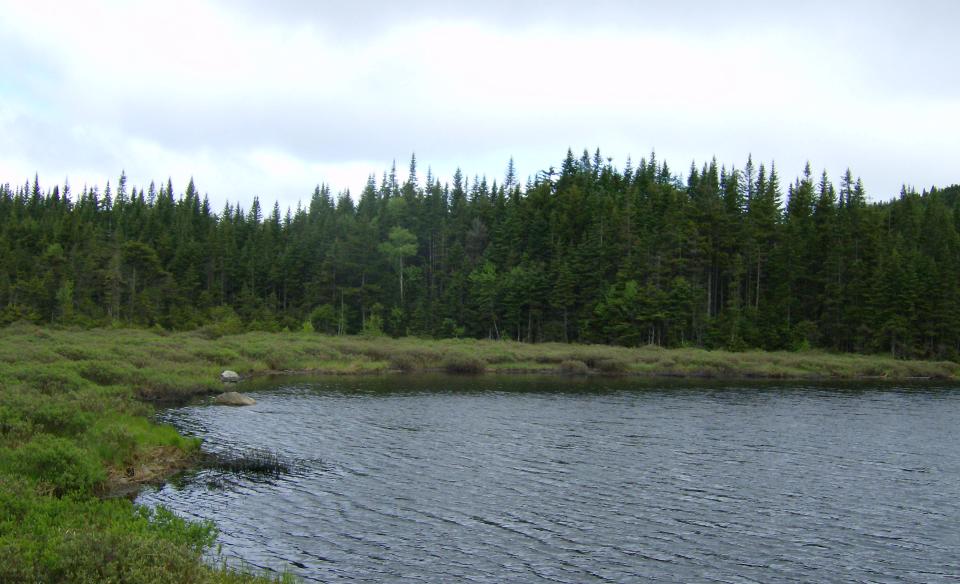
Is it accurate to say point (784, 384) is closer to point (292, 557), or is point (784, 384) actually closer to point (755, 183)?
point (292, 557)

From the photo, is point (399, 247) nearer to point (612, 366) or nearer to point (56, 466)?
point (612, 366)

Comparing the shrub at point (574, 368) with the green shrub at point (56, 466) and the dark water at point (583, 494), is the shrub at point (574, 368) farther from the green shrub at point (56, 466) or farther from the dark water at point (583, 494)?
the green shrub at point (56, 466)

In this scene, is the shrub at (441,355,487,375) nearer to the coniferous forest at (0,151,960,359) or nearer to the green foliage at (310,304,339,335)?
the coniferous forest at (0,151,960,359)

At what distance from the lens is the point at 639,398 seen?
53531 millimetres

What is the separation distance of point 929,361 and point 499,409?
2611 inches

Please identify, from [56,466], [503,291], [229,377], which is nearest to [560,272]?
[503,291]

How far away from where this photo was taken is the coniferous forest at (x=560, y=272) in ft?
313

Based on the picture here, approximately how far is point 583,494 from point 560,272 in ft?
264

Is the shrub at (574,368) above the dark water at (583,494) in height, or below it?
above

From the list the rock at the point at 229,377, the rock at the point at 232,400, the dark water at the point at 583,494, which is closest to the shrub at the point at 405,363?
the rock at the point at 229,377

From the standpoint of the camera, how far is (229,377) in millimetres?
59500

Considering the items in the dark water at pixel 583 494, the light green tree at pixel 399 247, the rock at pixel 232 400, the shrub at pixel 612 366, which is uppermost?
the light green tree at pixel 399 247

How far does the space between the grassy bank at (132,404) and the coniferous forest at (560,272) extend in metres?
12.2

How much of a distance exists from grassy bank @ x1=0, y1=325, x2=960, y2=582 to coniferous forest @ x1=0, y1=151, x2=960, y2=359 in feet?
40.2
